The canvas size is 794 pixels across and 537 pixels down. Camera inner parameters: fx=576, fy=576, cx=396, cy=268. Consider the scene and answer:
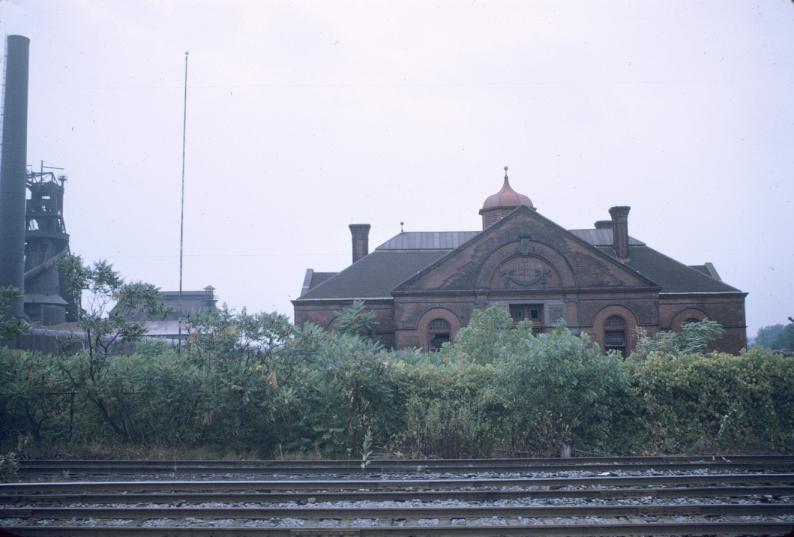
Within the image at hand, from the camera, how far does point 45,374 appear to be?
13.6 m

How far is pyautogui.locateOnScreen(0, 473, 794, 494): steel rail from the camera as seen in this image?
9508mm

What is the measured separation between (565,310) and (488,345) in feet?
34.1

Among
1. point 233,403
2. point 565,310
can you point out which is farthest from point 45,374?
point 565,310

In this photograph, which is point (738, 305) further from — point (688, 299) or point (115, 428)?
point (115, 428)

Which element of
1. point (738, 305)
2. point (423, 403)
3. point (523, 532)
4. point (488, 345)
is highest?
point (738, 305)

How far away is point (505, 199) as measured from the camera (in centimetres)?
3497

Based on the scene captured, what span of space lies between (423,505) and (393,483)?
39.9 inches

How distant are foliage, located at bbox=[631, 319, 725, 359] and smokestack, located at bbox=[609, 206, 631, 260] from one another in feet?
36.1

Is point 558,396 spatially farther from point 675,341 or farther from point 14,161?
point 14,161

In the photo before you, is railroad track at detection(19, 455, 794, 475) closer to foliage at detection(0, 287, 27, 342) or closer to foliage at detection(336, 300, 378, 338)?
foliage at detection(0, 287, 27, 342)

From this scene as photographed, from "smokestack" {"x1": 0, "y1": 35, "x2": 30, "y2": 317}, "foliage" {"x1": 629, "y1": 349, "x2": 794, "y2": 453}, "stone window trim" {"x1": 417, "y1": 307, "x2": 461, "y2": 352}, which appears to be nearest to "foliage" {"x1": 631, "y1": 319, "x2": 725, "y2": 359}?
"foliage" {"x1": 629, "y1": 349, "x2": 794, "y2": 453}

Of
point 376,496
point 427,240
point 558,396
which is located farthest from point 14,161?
point 558,396

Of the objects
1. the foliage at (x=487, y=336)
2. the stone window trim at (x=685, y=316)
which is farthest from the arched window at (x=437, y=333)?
the stone window trim at (x=685, y=316)

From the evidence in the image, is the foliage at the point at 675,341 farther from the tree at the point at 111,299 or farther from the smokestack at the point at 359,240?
the smokestack at the point at 359,240
